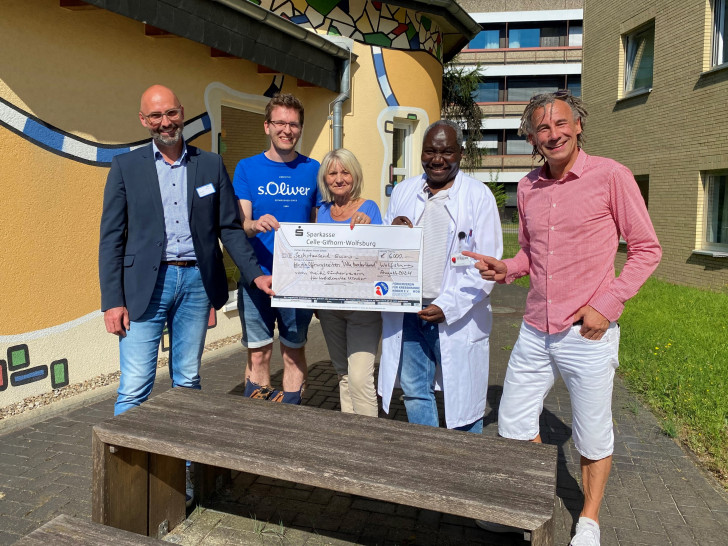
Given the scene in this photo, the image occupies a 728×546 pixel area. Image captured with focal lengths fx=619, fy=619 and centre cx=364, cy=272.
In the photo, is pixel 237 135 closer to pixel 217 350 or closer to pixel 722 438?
pixel 217 350

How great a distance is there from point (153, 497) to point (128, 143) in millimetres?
3755

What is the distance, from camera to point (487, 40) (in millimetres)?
49906

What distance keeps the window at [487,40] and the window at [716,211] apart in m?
40.2

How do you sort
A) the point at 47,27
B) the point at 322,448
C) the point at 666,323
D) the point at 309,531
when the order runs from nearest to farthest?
the point at 322,448 < the point at 309,531 < the point at 47,27 < the point at 666,323

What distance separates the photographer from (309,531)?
3229mm

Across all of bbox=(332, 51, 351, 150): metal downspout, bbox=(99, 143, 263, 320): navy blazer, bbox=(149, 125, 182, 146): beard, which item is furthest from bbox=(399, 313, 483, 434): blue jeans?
bbox=(332, 51, 351, 150): metal downspout

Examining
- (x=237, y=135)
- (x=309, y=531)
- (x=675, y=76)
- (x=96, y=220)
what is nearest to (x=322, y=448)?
(x=309, y=531)

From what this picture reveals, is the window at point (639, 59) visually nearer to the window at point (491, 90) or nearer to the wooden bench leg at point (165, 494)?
the wooden bench leg at point (165, 494)

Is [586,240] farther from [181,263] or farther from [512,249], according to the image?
[512,249]

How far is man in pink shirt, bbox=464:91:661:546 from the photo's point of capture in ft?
8.84

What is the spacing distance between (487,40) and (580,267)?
5147 centimetres

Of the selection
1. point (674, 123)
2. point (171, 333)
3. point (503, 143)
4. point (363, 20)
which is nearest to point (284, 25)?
point (363, 20)

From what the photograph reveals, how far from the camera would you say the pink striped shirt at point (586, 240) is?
105 inches

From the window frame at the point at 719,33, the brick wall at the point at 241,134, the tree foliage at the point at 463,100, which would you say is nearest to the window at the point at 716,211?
the window frame at the point at 719,33
